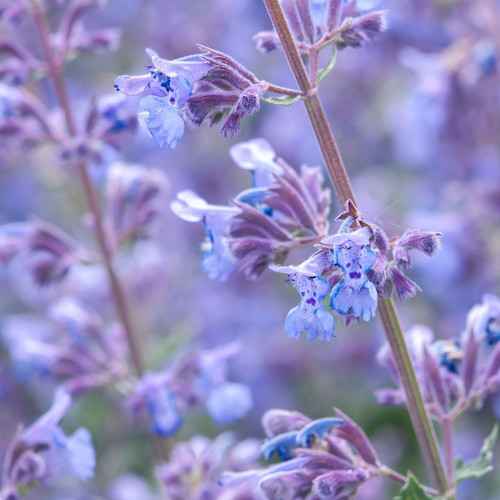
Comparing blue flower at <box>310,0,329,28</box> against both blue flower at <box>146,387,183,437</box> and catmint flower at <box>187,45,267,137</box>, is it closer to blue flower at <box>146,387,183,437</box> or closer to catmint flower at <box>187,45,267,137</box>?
catmint flower at <box>187,45,267,137</box>

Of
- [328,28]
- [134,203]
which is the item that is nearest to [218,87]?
[328,28]

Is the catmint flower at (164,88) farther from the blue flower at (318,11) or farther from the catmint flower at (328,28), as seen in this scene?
the blue flower at (318,11)

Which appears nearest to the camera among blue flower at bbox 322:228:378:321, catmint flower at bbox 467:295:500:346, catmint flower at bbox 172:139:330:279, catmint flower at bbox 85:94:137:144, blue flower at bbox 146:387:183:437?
blue flower at bbox 322:228:378:321

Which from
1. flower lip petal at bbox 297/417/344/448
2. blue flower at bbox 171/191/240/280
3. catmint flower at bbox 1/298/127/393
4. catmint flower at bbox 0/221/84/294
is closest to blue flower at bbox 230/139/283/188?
blue flower at bbox 171/191/240/280

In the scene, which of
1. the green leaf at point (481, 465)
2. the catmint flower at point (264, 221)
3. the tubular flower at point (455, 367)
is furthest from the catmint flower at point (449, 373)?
the catmint flower at point (264, 221)

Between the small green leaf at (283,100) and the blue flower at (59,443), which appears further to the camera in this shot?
the blue flower at (59,443)

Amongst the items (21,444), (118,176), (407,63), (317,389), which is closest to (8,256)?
(118,176)
